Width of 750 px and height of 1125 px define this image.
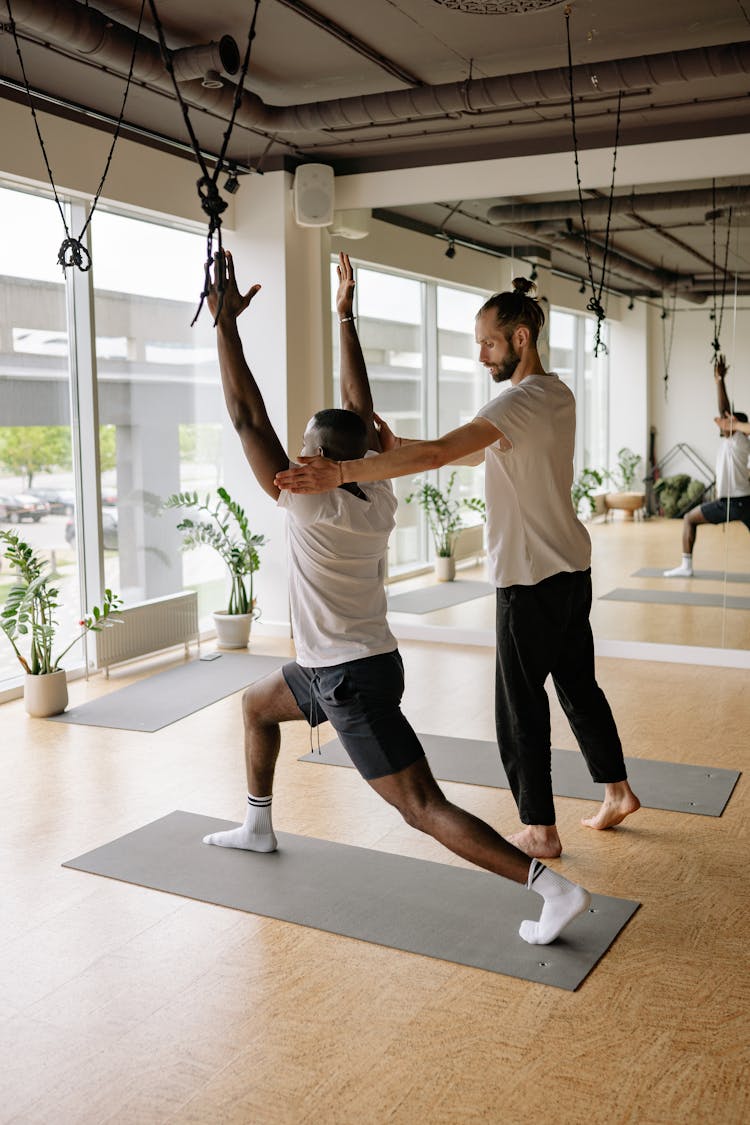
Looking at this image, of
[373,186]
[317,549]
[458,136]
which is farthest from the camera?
[373,186]

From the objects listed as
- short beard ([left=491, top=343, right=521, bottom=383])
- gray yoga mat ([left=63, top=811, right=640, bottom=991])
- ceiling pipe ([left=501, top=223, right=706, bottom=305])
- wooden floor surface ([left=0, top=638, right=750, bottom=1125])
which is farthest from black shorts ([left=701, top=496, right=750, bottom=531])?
gray yoga mat ([left=63, top=811, right=640, bottom=991])

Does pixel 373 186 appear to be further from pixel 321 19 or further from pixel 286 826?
pixel 286 826

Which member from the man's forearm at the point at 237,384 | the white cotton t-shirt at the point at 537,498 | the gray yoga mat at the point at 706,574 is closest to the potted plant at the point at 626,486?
the gray yoga mat at the point at 706,574

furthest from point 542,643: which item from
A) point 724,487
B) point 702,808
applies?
point 724,487

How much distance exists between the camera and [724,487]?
5.98 m

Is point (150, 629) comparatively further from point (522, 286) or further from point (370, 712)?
point (370, 712)

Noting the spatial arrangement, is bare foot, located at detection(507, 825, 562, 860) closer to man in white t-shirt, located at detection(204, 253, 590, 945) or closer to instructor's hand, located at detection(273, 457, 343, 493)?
man in white t-shirt, located at detection(204, 253, 590, 945)

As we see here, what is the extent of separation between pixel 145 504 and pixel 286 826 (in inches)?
125

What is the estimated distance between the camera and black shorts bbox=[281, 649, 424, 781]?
2619 millimetres

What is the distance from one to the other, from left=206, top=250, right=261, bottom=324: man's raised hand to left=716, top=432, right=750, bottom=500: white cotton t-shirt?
→ 4.09 metres

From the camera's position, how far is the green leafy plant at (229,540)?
641 cm

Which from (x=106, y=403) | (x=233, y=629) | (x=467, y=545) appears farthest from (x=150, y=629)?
(x=467, y=545)

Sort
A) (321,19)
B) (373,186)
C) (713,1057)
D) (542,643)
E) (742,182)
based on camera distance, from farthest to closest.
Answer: (373,186) → (742,182) → (321,19) → (542,643) → (713,1057)

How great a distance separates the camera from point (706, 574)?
604 centimetres
